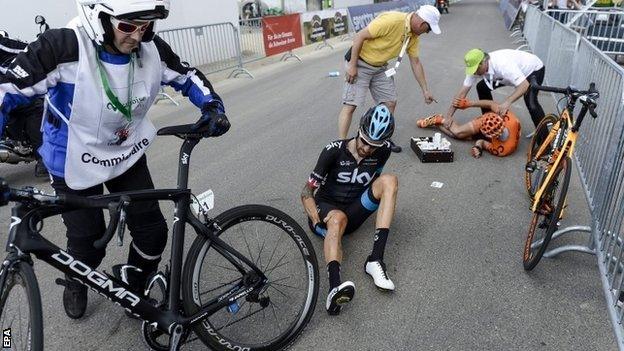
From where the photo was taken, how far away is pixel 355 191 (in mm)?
3666

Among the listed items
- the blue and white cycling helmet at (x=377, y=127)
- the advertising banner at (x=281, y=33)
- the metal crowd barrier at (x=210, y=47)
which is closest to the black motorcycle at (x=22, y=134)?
the blue and white cycling helmet at (x=377, y=127)

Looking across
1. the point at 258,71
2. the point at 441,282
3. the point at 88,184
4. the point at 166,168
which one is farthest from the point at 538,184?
the point at 258,71

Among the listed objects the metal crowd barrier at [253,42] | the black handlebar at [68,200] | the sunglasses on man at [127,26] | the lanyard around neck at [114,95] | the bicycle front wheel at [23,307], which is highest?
the sunglasses on man at [127,26]

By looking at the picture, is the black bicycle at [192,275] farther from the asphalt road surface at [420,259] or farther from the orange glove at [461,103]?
the orange glove at [461,103]

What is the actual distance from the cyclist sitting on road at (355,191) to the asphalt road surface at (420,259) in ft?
0.70

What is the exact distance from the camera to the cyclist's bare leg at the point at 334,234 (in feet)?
10.5

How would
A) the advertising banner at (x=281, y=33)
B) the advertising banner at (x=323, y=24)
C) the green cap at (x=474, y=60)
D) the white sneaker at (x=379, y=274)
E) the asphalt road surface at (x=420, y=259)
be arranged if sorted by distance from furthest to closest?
the advertising banner at (x=323, y=24), the advertising banner at (x=281, y=33), the green cap at (x=474, y=60), the white sneaker at (x=379, y=274), the asphalt road surface at (x=420, y=259)

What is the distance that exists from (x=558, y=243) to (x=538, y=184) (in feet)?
1.91

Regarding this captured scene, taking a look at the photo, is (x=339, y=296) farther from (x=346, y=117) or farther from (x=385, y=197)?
(x=346, y=117)

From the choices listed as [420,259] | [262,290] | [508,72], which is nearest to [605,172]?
[420,259]

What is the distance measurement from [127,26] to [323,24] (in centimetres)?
1493

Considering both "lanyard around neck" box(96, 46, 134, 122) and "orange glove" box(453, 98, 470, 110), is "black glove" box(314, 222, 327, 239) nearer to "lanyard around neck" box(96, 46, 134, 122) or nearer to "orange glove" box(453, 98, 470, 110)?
"lanyard around neck" box(96, 46, 134, 122)

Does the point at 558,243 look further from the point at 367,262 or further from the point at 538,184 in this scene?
the point at 367,262

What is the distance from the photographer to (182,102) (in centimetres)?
907
